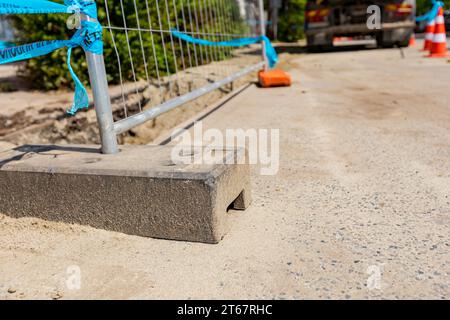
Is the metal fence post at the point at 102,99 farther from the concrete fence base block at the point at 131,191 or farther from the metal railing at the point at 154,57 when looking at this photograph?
the metal railing at the point at 154,57

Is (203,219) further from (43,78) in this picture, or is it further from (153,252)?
(43,78)

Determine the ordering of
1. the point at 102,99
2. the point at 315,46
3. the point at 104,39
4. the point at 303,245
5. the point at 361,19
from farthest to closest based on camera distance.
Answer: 1. the point at 315,46
2. the point at 361,19
3. the point at 104,39
4. the point at 102,99
5. the point at 303,245

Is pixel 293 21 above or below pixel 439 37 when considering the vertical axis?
above

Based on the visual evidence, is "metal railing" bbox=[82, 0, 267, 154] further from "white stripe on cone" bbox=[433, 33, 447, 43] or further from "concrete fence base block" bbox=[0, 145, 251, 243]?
"white stripe on cone" bbox=[433, 33, 447, 43]

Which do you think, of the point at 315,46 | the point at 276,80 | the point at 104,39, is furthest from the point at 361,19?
the point at 104,39

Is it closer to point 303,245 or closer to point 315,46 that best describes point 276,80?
point 303,245

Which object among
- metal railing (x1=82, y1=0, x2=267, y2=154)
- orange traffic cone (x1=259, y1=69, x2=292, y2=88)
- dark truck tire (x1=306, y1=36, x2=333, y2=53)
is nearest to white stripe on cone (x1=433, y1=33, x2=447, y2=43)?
dark truck tire (x1=306, y1=36, x2=333, y2=53)

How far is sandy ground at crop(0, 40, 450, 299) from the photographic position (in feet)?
4.93

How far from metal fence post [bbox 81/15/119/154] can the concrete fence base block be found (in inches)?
3.1

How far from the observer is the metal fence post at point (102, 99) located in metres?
2.03

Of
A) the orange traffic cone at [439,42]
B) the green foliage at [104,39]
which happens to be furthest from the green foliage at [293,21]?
the green foliage at [104,39]

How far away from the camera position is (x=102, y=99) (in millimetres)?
2072

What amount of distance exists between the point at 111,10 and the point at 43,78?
3.92 ft

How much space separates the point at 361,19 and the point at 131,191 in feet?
31.1
